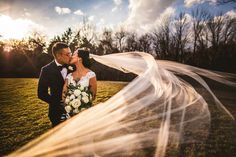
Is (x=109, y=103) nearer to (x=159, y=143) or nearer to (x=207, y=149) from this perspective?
(x=159, y=143)

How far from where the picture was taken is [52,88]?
498cm

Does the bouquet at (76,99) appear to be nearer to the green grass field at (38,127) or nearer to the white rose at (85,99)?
the white rose at (85,99)

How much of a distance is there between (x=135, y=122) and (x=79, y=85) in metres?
4.22

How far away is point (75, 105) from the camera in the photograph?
4699 mm

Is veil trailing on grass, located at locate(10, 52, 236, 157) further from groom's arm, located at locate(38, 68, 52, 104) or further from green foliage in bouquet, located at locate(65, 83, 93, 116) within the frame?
groom's arm, located at locate(38, 68, 52, 104)

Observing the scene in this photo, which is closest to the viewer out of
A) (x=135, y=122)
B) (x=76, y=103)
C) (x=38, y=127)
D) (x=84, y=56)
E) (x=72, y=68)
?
(x=76, y=103)

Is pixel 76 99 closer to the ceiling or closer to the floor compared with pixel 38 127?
closer to the ceiling

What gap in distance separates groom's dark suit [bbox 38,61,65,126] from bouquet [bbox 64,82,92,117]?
0.30 metres

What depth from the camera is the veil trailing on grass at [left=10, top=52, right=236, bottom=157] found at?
5121mm

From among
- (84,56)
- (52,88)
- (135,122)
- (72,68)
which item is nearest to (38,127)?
(135,122)

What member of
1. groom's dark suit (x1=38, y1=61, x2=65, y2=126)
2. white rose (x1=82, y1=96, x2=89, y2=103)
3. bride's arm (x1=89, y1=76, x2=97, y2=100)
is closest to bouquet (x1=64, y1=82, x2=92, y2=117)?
white rose (x1=82, y1=96, x2=89, y2=103)

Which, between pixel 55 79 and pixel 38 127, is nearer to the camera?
pixel 55 79

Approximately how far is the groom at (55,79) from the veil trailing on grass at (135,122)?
0.34m

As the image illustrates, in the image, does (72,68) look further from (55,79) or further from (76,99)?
(76,99)
